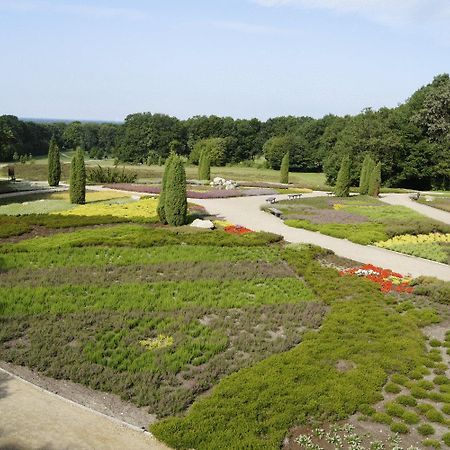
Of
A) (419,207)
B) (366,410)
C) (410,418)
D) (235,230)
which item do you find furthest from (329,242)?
(419,207)

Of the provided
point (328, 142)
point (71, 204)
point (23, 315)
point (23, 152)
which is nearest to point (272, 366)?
point (23, 315)

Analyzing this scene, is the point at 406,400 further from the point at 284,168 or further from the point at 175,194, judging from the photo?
the point at 284,168

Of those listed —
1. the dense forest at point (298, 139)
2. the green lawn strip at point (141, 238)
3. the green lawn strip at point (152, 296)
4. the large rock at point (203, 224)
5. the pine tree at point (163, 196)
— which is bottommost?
the green lawn strip at point (152, 296)

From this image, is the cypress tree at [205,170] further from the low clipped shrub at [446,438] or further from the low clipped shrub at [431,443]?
the low clipped shrub at [431,443]

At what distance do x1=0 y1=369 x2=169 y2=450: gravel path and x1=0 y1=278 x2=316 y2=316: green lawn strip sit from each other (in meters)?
5.27

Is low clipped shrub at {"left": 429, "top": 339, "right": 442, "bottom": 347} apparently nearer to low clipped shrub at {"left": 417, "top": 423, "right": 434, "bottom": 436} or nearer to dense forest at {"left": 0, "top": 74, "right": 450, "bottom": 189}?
low clipped shrub at {"left": 417, "top": 423, "right": 434, "bottom": 436}

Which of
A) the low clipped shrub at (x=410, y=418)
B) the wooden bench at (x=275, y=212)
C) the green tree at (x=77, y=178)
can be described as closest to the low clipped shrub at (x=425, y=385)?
the low clipped shrub at (x=410, y=418)

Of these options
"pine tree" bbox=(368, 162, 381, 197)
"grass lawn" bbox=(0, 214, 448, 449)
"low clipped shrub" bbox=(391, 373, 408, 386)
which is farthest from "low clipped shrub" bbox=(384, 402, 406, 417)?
"pine tree" bbox=(368, 162, 381, 197)

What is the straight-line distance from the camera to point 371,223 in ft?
112

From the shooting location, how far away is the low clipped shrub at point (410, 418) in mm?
10805

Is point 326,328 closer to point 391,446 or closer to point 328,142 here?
point 391,446

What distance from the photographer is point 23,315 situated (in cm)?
1566

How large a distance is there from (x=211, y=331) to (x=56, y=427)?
6.19 metres

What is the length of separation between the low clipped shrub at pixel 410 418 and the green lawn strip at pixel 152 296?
7719 millimetres
